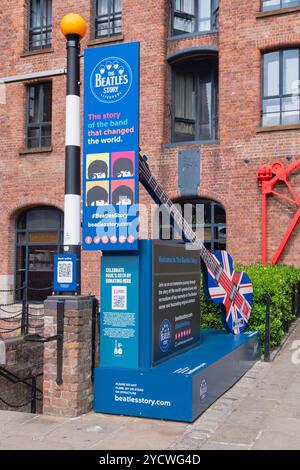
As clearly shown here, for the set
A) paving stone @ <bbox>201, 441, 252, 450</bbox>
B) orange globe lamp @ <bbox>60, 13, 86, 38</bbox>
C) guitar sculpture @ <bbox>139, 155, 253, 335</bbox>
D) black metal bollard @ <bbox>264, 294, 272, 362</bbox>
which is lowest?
paving stone @ <bbox>201, 441, 252, 450</bbox>

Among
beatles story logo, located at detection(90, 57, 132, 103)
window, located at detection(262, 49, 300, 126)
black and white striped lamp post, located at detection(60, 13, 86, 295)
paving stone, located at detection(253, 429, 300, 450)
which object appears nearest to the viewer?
paving stone, located at detection(253, 429, 300, 450)

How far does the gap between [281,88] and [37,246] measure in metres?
9.21

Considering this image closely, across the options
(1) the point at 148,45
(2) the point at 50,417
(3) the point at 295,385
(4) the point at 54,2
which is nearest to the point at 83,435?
(2) the point at 50,417

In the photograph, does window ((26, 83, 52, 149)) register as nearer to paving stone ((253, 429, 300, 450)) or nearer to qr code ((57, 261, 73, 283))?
qr code ((57, 261, 73, 283))

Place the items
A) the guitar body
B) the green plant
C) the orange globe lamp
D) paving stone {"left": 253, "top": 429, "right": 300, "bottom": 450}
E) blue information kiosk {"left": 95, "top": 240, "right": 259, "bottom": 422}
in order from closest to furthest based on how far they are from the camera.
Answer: paving stone {"left": 253, "top": 429, "right": 300, "bottom": 450} → blue information kiosk {"left": 95, "top": 240, "right": 259, "bottom": 422} → the orange globe lamp → the guitar body → the green plant

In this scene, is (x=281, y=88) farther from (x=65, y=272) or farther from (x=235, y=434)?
(x=235, y=434)

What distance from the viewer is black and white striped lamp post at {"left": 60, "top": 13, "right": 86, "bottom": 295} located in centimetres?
645

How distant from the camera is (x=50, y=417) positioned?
19.9 ft

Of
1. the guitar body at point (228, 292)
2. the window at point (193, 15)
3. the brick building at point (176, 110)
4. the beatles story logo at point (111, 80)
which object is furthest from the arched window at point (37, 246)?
the beatles story logo at point (111, 80)

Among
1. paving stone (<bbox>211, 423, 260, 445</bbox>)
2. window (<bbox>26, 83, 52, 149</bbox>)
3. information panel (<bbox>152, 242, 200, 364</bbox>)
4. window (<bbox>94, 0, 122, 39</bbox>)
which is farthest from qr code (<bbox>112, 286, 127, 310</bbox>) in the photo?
window (<bbox>94, 0, 122, 39</bbox>)

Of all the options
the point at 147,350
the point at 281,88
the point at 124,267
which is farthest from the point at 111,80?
the point at 281,88

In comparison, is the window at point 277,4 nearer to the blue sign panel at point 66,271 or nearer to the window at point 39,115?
the window at point 39,115

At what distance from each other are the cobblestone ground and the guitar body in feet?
6.74

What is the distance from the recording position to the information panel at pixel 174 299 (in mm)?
6520
